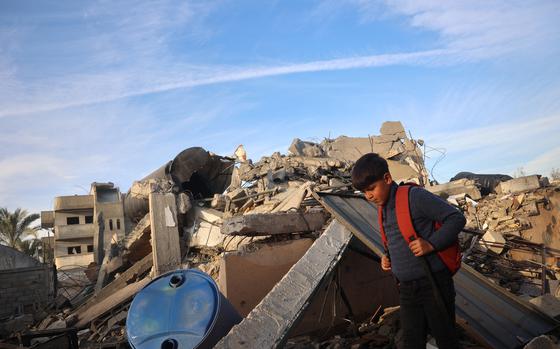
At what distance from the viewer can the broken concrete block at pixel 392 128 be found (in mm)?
17895

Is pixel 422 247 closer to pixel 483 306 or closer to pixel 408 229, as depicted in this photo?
pixel 408 229

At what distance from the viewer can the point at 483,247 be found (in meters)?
7.52

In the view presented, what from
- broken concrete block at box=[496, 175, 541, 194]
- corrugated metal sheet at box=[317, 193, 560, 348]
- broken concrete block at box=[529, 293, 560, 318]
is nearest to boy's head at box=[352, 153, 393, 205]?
corrugated metal sheet at box=[317, 193, 560, 348]

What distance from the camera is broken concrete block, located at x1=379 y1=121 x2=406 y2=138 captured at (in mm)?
17895

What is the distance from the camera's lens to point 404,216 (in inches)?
94.6

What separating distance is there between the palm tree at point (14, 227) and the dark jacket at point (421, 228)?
90.6 ft

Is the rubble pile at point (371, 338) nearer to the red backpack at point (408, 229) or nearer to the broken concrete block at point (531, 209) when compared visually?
the red backpack at point (408, 229)

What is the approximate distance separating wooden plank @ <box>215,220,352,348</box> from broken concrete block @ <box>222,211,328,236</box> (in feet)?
3.68

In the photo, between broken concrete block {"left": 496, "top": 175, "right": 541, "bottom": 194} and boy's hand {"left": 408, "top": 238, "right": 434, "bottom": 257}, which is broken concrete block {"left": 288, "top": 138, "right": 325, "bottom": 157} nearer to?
broken concrete block {"left": 496, "top": 175, "right": 541, "bottom": 194}

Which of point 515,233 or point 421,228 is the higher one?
point 421,228

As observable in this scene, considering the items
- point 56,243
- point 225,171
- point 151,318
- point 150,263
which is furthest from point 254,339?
point 56,243

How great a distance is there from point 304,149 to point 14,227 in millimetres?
18239

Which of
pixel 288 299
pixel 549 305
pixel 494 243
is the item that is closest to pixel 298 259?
pixel 288 299

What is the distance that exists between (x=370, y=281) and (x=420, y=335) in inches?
99.8
